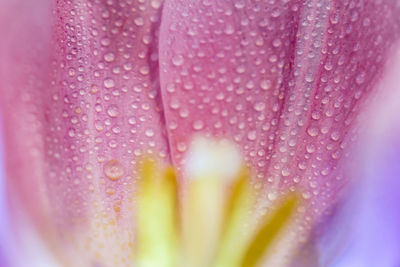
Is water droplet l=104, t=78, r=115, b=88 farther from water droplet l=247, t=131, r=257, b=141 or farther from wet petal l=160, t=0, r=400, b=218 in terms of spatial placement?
water droplet l=247, t=131, r=257, b=141

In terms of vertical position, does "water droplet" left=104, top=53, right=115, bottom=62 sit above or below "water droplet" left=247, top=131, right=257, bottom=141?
above

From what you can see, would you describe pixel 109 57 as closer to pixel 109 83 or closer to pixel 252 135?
pixel 109 83

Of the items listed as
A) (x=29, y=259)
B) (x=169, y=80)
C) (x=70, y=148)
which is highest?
(x=169, y=80)

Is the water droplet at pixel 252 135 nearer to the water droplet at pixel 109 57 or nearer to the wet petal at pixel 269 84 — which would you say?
the wet petal at pixel 269 84

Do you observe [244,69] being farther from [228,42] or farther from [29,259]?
[29,259]

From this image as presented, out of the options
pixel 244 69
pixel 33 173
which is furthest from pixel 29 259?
pixel 244 69

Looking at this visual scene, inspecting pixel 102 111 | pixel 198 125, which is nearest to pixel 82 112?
pixel 102 111

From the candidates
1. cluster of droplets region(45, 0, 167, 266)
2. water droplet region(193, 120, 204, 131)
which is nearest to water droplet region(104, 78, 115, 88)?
cluster of droplets region(45, 0, 167, 266)
